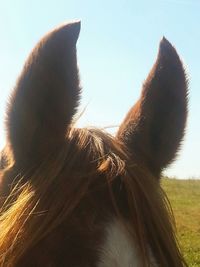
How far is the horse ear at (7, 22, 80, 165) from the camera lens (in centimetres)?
156

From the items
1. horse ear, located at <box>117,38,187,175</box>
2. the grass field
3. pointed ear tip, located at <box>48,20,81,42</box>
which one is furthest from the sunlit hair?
the grass field

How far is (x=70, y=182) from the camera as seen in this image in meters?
1.63

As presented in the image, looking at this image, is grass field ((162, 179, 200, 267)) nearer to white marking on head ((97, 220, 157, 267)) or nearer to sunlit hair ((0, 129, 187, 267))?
sunlit hair ((0, 129, 187, 267))

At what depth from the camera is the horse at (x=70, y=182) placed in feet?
4.87

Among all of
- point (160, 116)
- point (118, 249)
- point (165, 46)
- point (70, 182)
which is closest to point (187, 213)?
point (160, 116)

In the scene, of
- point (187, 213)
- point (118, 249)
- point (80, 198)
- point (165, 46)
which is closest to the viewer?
point (118, 249)

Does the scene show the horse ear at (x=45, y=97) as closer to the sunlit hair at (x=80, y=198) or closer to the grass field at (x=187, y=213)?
the sunlit hair at (x=80, y=198)

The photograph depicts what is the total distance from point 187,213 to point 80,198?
14650 mm

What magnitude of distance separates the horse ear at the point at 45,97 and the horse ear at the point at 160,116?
1.13ft

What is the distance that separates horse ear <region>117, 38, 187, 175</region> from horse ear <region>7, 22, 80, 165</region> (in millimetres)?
344

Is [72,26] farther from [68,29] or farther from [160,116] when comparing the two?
[160,116]

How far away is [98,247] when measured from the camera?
4.75 ft

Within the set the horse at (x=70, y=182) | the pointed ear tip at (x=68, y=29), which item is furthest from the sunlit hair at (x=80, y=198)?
the pointed ear tip at (x=68, y=29)

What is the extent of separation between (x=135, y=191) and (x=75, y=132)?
1.01ft
